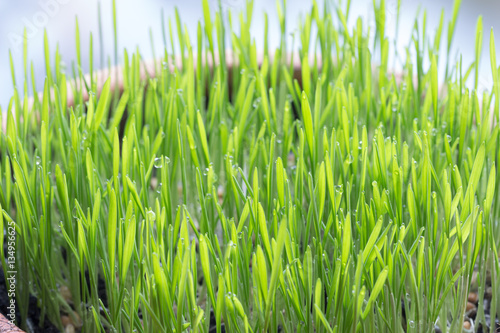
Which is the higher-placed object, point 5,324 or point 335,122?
point 335,122

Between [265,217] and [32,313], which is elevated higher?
[265,217]

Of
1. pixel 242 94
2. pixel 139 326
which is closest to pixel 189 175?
pixel 242 94

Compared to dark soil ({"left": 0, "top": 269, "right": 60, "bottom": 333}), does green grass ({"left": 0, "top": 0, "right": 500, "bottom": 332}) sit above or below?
above

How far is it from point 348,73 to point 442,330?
37 centimetres

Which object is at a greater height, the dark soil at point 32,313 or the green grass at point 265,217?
the green grass at point 265,217

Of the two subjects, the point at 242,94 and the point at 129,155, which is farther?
the point at 242,94

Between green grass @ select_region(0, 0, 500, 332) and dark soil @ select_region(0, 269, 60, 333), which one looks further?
dark soil @ select_region(0, 269, 60, 333)

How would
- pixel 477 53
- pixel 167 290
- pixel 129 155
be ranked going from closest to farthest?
pixel 167 290 < pixel 129 155 < pixel 477 53

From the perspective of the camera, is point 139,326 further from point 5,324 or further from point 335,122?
point 335,122

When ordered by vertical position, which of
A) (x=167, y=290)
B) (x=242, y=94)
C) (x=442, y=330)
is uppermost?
(x=242, y=94)

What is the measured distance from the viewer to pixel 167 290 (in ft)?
1.57

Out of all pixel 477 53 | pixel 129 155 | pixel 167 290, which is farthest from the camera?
pixel 477 53

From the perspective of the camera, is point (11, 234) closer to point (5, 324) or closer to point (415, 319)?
point (5, 324)

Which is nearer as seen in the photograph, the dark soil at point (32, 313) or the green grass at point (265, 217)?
the green grass at point (265, 217)
